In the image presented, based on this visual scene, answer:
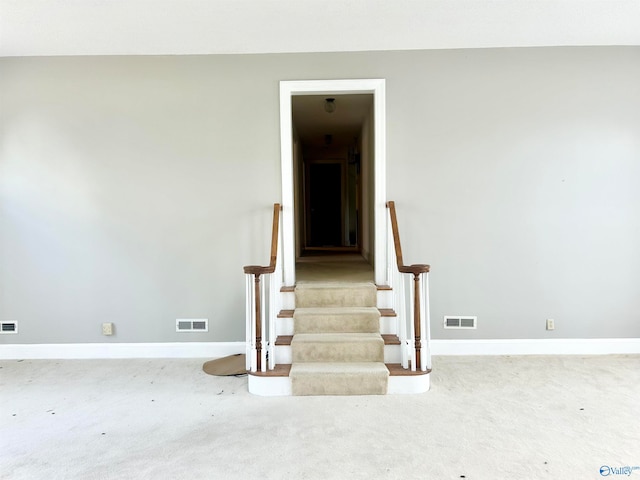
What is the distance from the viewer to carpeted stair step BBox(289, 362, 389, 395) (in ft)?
9.07

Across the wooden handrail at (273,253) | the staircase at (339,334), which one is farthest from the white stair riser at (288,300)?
the wooden handrail at (273,253)

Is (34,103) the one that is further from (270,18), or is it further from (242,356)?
(242,356)

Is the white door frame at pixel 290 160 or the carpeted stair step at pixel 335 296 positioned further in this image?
the white door frame at pixel 290 160

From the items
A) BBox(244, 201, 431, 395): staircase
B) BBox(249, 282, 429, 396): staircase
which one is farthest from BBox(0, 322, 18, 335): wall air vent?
BBox(249, 282, 429, 396): staircase

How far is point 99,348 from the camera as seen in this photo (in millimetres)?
3652

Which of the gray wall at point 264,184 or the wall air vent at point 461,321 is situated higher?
the gray wall at point 264,184

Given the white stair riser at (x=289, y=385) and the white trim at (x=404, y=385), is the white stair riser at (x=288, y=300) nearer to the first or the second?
the white stair riser at (x=289, y=385)

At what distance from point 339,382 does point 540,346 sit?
2031 mm

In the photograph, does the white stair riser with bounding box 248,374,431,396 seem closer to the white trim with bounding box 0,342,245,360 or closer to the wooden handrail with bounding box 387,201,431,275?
the wooden handrail with bounding box 387,201,431,275

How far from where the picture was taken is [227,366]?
3326 mm

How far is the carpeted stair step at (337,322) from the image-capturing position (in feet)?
10.5

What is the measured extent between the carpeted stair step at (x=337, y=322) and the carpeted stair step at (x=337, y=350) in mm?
227

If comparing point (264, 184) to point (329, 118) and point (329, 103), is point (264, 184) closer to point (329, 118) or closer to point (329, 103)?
point (329, 103)

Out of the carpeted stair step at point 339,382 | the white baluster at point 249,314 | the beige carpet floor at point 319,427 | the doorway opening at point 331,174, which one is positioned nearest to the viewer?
the beige carpet floor at point 319,427
